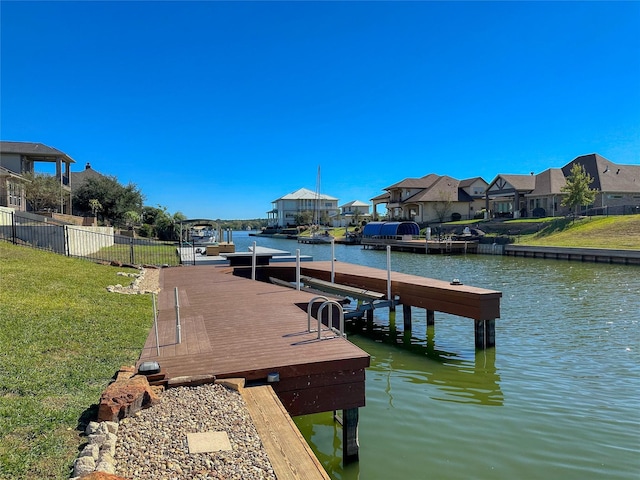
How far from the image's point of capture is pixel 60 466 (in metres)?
3.48

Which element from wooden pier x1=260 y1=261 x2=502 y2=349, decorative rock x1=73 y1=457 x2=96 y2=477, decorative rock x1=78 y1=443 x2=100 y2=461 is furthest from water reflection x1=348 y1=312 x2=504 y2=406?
decorative rock x1=73 y1=457 x2=96 y2=477

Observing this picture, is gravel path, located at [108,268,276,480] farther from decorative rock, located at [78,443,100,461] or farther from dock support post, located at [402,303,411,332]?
dock support post, located at [402,303,411,332]

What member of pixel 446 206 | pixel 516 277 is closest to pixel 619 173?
pixel 446 206

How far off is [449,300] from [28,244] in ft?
57.6

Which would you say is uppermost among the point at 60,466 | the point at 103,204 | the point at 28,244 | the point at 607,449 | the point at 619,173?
the point at 619,173

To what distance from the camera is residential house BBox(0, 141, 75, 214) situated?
33031 millimetres

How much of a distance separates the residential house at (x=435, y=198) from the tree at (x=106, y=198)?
42328 mm

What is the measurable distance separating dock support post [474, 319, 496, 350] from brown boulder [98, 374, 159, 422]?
24.8 ft

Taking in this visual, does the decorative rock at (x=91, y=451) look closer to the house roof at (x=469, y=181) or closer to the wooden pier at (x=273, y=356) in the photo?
the wooden pier at (x=273, y=356)

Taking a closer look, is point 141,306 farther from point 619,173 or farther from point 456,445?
point 619,173

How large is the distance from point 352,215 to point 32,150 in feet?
244

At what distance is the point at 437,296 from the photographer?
10.7 meters

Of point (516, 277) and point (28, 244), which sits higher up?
point (28, 244)

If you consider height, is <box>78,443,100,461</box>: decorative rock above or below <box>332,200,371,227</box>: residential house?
below
